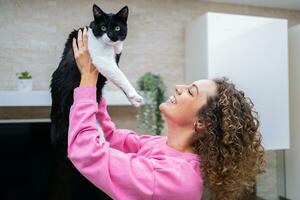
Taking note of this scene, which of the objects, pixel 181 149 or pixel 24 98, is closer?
pixel 181 149

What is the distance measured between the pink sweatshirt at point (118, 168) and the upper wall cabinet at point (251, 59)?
47.4 inches

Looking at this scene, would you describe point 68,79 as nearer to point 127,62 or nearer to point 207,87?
point 207,87

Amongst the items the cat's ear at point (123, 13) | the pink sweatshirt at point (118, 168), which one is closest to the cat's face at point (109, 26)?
the cat's ear at point (123, 13)

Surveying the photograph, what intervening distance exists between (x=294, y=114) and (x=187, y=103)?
1.85 meters

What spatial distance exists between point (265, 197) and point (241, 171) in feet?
6.21

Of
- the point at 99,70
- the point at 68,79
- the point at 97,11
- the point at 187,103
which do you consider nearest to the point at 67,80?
the point at 68,79

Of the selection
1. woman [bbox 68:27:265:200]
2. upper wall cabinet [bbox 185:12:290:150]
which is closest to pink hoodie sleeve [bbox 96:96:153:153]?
woman [bbox 68:27:265:200]

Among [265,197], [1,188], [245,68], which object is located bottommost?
[265,197]

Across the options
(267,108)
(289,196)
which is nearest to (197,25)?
(267,108)

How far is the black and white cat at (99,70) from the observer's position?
2.66 feet

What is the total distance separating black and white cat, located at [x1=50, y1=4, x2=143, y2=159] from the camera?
810mm

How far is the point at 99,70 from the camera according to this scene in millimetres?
802

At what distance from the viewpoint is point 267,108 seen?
2.09m

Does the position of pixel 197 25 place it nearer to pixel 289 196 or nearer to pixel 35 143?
pixel 35 143
